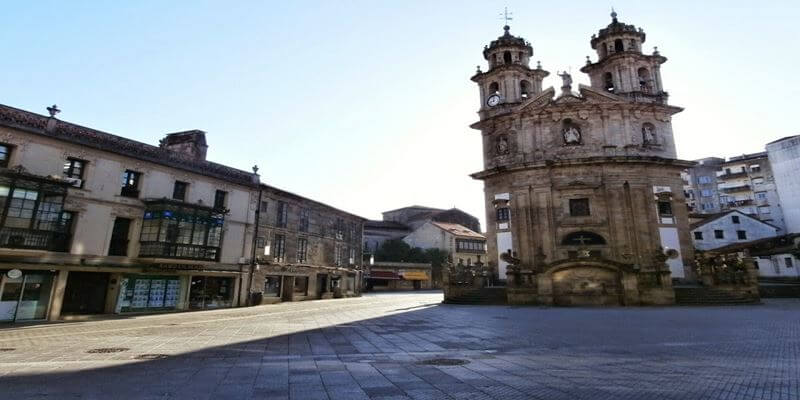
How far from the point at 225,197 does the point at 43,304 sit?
37.0 feet

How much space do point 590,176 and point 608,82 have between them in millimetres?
11956

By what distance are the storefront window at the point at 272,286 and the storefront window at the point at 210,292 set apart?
3261mm

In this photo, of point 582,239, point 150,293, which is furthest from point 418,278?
point 150,293

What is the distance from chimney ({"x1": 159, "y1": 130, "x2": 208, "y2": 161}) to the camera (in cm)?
2933

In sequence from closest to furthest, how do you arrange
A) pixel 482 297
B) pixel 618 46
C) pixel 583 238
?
pixel 482 297, pixel 583 238, pixel 618 46

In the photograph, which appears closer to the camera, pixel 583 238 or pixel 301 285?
pixel 583 238

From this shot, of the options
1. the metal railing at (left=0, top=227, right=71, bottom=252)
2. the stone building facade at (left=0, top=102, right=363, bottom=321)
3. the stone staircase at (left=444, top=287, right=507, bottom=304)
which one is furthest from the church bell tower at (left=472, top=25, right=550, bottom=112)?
the metal railing at (left=0, top=227, right=71, bottom=252)

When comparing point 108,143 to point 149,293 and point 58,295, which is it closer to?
point 58,295

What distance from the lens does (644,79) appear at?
3631cm

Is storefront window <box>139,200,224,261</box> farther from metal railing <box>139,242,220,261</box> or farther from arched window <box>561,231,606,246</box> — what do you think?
arched window <box>561,231,606,246</box>

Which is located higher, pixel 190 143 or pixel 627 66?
pixel 627 66

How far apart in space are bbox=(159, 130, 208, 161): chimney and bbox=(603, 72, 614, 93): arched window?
115 ft

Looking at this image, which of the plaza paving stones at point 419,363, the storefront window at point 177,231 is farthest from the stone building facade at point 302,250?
the plaza paving stones at point 419,363

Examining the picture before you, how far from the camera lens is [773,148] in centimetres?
4838
